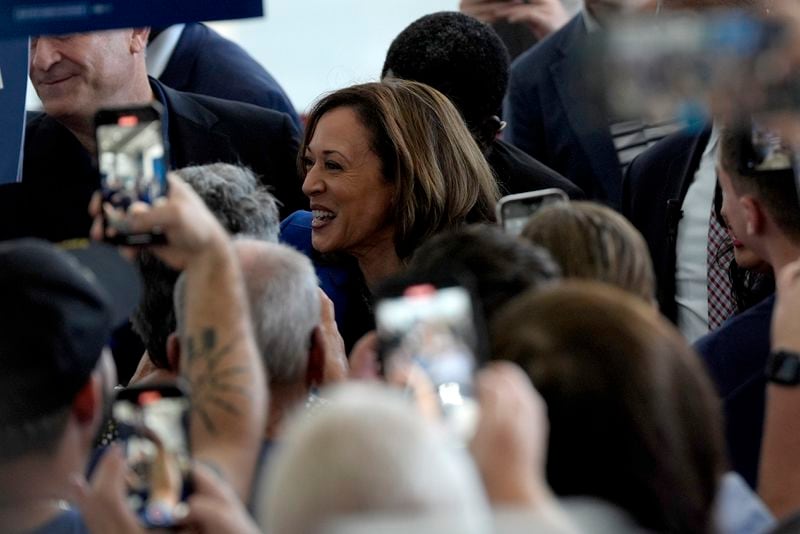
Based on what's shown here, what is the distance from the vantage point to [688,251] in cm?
489

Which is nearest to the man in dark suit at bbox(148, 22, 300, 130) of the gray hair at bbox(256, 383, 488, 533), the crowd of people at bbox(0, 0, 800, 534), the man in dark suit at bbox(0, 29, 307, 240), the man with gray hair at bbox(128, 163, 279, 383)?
the man in dark suit at bbox(0, 29, 307, 240)

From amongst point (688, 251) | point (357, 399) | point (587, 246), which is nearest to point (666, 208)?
point (688, 251)

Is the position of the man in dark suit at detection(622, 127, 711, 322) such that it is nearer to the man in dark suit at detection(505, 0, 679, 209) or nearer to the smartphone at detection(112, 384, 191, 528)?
the man in dark suit at detection(505, 0, 679, 209)

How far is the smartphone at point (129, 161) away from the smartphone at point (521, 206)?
2.59 ft

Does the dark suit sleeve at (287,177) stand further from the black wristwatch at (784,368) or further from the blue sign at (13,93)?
the black wristwatch at (784,368)

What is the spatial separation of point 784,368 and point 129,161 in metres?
1.22

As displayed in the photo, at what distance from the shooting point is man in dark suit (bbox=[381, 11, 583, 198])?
5.33m

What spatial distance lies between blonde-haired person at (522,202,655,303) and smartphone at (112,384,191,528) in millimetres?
824

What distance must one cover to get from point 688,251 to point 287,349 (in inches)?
80.1

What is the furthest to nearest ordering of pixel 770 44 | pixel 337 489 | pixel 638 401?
pixel 770 44 < pixel 638 401 < pixel 337 489

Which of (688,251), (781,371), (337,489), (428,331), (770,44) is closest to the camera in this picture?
(337,489)

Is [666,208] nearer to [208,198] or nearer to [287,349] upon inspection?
[208,198]

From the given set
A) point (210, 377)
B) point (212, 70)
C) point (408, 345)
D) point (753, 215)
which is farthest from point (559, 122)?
point (408, 345)

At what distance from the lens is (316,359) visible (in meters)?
3.21
